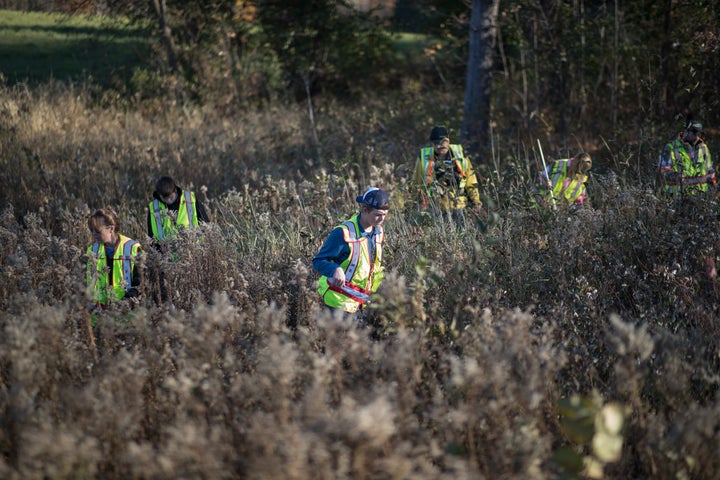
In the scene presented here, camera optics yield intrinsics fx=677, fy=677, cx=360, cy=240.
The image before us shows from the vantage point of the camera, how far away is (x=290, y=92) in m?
17.6

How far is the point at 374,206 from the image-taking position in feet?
15.4

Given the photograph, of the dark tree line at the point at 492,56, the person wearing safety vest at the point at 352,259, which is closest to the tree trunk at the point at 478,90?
the dark tree line at the point at 492,56

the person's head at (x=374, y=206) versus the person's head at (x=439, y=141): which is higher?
the person's head at (x=374, y=206)

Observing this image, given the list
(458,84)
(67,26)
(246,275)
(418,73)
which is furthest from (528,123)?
(67,26)

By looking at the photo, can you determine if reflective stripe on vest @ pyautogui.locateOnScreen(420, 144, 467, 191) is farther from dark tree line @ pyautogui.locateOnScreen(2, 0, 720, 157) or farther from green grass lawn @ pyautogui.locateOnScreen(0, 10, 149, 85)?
green grass lawn @ pyautogui.locateOnScreen(0, 10, 149, 85)

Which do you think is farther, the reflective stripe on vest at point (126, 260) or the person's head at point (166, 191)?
the person's head at point (166, 191)

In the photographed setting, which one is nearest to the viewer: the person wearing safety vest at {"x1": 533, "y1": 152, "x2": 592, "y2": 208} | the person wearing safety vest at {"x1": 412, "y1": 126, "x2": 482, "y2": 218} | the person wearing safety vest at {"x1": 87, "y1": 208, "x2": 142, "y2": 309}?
the person wearing safety vest at {"x1": 87, "y1": 208, "x2": 142, "y2": 309}

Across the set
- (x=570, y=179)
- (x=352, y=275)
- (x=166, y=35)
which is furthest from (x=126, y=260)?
(x=166, y=35)

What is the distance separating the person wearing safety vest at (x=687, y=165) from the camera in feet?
20.8

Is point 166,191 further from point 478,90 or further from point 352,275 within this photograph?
point 478,90

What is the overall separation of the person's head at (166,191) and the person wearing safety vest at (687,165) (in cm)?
490

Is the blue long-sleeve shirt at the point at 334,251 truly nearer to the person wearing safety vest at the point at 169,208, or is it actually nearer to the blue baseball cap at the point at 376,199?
the blue baseball cap at the point at 376,199

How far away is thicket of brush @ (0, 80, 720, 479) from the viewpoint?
2791 mm

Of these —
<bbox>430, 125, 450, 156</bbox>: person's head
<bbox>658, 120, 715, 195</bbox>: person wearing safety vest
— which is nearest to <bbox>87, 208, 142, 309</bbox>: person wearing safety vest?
<bbox>430, 125, 450, 156</bbox>: person's head
